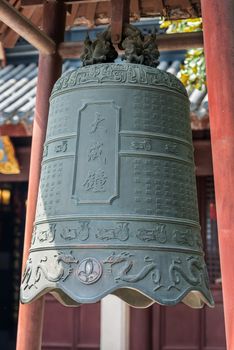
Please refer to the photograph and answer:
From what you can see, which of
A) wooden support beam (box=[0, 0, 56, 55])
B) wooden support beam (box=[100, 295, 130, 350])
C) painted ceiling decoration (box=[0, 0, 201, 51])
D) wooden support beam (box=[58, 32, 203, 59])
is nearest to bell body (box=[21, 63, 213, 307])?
wooden support beam (box=[0, 0, 56, 55])

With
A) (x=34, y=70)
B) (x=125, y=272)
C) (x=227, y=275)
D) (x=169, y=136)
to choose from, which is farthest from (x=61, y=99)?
(x=34, y=70)

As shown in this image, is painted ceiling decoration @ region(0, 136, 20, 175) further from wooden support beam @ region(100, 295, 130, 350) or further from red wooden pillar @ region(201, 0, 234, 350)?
red wooden pillar @ region(201, 0, 234, 350)

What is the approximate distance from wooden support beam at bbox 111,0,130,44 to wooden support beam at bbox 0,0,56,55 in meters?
0.51

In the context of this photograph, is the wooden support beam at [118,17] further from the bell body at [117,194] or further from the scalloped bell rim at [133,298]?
the scalloped bell rim at [133,298]

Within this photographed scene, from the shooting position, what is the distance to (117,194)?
2920 mm

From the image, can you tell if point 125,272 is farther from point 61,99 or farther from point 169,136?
point 61,99

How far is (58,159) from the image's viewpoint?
3.17 m

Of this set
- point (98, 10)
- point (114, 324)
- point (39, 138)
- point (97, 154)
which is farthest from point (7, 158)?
point (97, 154)

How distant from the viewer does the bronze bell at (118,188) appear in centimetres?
280

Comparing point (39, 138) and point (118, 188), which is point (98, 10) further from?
point (118, 188)

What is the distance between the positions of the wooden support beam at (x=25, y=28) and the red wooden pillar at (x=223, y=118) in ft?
3.77

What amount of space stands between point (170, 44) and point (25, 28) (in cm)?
92

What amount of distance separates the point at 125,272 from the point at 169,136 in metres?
0.76

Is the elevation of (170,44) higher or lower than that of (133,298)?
higher
